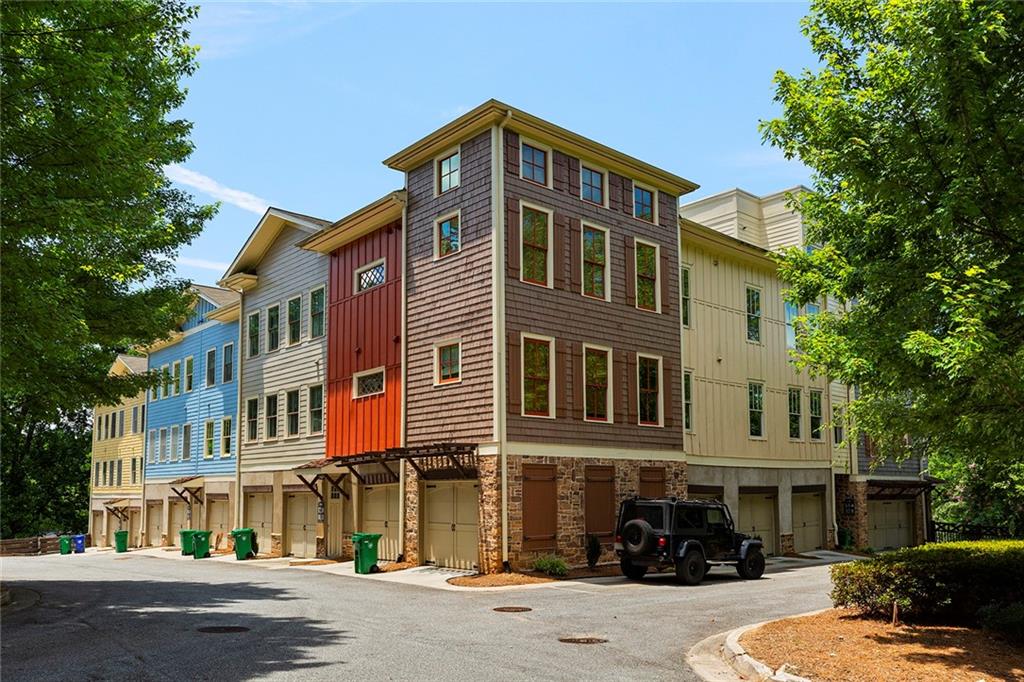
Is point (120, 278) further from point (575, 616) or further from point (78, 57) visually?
point (575, 616)

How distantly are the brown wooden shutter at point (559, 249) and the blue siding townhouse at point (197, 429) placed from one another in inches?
679

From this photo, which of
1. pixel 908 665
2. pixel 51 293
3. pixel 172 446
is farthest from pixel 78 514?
pixel 908 665

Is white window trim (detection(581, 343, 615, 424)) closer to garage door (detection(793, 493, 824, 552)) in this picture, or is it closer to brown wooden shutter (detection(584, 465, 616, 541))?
brown wooden shutter (detection(584, 465, 616, 541))

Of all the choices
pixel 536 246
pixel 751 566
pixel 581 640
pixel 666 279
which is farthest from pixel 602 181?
pixel 581 640

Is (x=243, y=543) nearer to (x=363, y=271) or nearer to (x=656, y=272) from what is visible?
(x=363, y=271)

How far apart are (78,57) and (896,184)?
1121 cm

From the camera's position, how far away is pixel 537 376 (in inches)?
925

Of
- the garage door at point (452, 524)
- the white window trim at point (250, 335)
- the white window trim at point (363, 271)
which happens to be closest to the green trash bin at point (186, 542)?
the white window trim at point (250, 335)

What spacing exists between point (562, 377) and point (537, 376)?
0.84 m

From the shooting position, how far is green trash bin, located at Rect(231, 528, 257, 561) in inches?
1221

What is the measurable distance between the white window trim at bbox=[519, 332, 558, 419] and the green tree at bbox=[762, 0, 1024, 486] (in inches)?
437

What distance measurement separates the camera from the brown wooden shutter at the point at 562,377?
23781 millimetres

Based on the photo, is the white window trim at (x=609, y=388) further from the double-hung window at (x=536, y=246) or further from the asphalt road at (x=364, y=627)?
the asphalt road at (x=364, y=627)

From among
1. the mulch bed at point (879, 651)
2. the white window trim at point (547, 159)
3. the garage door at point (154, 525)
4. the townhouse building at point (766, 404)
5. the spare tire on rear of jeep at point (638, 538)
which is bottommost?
the garage door at point (154, 525)
